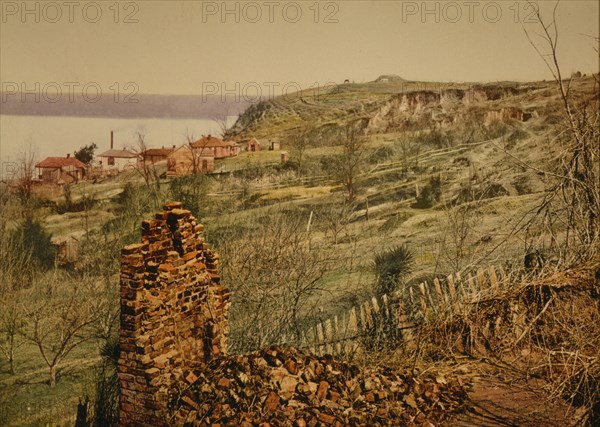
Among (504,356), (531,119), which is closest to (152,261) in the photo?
(504,356)

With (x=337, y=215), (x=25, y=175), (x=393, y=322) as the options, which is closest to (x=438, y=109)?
(x=337, y=215)

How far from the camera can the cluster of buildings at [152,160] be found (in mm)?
11906

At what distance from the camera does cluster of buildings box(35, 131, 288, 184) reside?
11.9 m

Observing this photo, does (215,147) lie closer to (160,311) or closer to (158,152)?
(158,152)

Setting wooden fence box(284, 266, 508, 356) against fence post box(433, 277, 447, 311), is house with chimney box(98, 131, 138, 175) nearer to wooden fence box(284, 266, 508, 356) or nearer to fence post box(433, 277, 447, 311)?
wooden fence box(284, 266, 508, 356)

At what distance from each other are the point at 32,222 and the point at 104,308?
2.38 metres

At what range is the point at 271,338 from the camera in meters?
11.8

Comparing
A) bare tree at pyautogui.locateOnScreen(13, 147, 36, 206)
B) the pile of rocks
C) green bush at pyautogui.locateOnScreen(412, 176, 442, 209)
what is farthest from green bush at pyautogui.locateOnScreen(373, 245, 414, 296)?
bare tree at pyautogui.locateOnScreen(13, 147, 36, 206)

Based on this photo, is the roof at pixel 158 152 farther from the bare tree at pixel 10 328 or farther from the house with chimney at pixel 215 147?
the bare tree at pixel 10 328

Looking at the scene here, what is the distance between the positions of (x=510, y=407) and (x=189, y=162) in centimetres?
864

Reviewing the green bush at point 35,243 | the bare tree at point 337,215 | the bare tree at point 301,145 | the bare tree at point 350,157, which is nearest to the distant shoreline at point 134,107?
the bare tree at point 301,145

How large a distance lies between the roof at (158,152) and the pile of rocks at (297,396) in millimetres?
6866

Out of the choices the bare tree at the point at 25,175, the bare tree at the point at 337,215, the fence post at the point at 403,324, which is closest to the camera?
the fence post at the point at 403,324

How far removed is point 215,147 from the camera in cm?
1329
